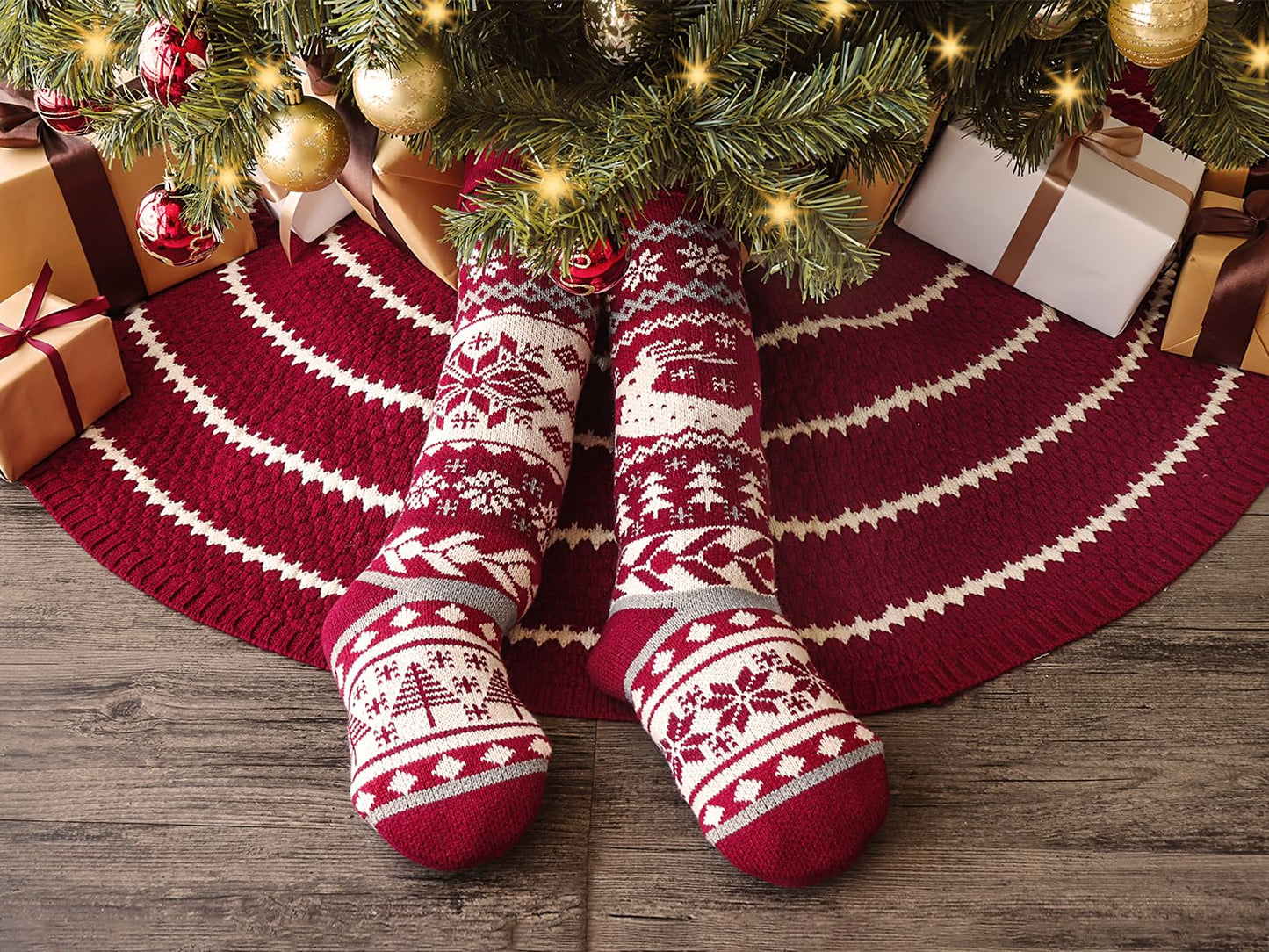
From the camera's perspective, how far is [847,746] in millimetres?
614

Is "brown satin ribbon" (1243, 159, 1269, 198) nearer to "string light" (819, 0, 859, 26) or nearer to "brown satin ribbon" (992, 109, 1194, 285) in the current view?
"brown satin ribbon" (992, 109, 1194, 285)

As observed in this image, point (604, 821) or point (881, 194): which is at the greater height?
point (881, 194)

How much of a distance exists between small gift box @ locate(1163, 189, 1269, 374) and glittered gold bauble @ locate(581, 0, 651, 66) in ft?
2.02

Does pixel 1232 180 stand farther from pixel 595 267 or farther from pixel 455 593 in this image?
pixel 455 593

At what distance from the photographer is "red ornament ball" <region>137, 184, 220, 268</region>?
26.0 inches

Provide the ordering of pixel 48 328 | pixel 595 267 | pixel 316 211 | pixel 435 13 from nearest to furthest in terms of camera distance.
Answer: pixel 435 13 < pixel 595 267 < pixel 48 328 < pixel 316 211

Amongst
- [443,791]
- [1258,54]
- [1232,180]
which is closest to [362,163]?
[443,791]

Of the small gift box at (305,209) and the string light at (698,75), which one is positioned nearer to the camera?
the string light at (698,75)

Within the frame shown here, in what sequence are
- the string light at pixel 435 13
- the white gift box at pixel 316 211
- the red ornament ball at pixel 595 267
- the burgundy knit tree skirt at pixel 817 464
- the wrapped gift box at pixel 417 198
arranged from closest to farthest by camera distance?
the string light at pixel 435 13 < the red ornament ball at pixel 595 267 < the burgundy knit tree skirt at pixel 817 464 < the wrapped gift box at pixel 417 198 < the white gift box at pixel 316 211

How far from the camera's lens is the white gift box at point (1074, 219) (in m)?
0.91

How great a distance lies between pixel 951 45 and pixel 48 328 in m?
0.69

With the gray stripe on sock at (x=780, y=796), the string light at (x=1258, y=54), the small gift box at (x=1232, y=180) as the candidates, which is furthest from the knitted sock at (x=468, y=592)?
the small gift box at (x=1232, y=180)

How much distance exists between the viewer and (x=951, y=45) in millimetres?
584

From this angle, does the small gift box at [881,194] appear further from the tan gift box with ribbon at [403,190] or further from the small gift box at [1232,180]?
the tan gift box with ribbon at [403,190]
